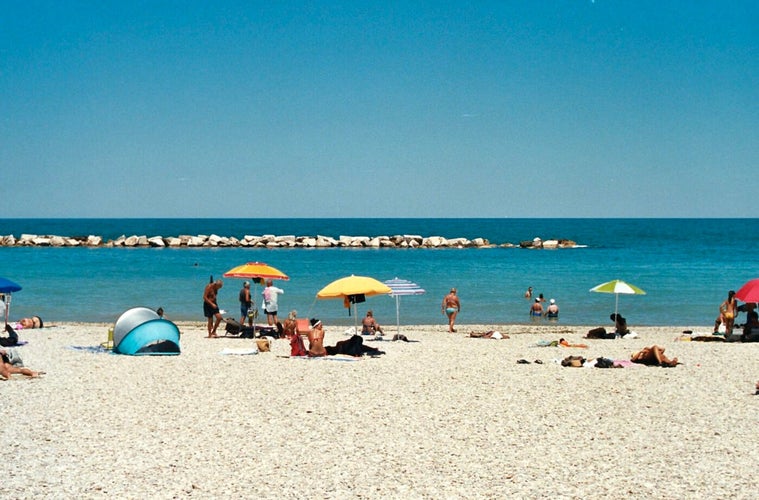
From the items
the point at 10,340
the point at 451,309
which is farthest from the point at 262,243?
the point at 10,340

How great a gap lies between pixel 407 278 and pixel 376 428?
34179 mm

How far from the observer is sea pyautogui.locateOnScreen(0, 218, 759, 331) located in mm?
29266

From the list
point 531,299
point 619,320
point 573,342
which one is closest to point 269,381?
point 573,342

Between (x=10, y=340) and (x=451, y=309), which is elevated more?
(x=451, y=309)

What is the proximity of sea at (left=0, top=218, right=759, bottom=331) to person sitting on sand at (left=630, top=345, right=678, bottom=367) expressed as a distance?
6.03 meters

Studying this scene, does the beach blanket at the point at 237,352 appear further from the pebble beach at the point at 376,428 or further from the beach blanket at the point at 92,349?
the beach blanket at the point at 92,349

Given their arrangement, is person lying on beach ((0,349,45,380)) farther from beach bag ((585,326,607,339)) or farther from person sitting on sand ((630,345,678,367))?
beach bag ((585,326,607,339))

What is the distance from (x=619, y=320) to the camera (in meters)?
21.6

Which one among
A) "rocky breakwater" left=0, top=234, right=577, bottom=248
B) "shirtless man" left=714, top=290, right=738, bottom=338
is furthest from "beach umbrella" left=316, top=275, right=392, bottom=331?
"rocky breakwater" left=0, top=234, right=577, bottom=248

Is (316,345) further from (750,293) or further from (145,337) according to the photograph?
(750,293)

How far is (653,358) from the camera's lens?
16484mm

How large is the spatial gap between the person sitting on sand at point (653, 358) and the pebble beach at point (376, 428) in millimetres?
432

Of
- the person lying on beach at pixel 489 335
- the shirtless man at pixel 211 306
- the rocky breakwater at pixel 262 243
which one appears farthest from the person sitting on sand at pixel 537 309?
the rocky breakwater at pixel 262 243

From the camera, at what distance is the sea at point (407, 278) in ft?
96.0
